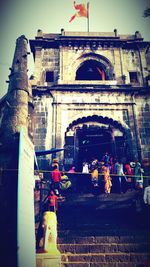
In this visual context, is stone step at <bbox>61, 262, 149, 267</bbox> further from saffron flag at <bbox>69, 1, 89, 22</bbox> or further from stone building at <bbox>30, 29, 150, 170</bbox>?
saffron flag at <bbox>69, 1, 89, 22</bbox>

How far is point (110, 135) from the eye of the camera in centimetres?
1390

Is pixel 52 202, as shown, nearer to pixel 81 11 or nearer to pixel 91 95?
pixel 91 95

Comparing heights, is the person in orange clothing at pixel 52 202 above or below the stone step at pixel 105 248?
above

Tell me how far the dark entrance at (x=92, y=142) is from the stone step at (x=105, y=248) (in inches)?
242

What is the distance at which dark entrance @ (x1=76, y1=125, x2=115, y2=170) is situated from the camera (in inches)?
547

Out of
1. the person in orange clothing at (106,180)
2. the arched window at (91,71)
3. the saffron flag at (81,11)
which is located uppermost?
the saffron flag at (81,11)

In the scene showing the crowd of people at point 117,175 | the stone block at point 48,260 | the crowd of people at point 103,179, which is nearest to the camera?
the stone block at point 48,260

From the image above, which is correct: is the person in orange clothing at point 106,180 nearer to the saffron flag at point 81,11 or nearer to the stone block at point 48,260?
the stone block at point 48,260

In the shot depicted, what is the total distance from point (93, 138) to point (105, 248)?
809 centimetres

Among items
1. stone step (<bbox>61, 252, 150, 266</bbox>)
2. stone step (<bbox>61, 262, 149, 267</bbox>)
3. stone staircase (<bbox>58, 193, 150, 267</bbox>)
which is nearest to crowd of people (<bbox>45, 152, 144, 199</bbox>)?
stone staircase (<bbox>58, 193, 150, 267</bbox>)

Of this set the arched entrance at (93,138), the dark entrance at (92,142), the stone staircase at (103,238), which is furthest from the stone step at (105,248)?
the dark entrance at (92,142)

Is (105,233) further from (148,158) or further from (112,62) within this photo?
(112,62)

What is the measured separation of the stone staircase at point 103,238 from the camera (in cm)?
703

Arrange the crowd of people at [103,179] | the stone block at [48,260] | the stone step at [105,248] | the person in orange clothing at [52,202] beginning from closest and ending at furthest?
the stone block at [48,260] → the stone step at [105,248] → the person in orange clothing at [52,202] → the crowd of people at [103,179]
